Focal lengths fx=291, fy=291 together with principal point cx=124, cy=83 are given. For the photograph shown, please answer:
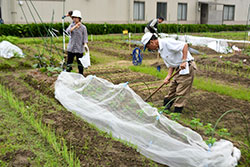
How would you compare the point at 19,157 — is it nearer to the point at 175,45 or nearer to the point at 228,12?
the point at 175,45

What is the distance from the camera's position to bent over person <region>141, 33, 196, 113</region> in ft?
12.0

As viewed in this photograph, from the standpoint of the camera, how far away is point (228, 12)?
26.6m

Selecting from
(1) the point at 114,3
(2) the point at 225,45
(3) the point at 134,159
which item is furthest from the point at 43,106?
(1) the point at 114,3

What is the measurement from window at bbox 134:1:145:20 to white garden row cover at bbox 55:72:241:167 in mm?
17350

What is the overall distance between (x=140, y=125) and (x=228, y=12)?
85.6 ft

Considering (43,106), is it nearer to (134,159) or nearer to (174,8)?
(134,159)

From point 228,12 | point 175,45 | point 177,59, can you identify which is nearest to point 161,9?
point 228,12

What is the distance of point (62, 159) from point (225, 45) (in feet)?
31.9

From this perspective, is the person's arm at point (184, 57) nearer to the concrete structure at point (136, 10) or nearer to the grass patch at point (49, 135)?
the grass patch at point (49, 135)

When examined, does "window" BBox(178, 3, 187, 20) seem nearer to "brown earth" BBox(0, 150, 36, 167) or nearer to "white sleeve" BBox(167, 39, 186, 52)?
"white sleeve" BBox(167, 39, 186, 52)

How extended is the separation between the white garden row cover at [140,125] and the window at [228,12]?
24682 millimetres

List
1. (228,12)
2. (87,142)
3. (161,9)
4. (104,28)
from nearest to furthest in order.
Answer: (87,142)
(104,28)
(161,9)
(228,12)

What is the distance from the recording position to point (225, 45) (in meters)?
11.3

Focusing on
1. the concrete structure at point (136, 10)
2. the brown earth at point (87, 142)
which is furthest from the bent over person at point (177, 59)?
A: the concrete structure at point (136, 10)
